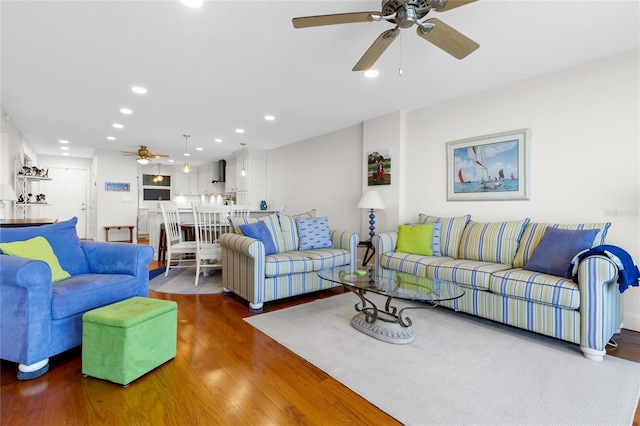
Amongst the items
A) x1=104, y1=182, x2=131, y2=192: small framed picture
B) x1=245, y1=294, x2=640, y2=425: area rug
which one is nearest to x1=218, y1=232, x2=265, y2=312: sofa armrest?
x1=245, y1=294, x2=640, y2=425: area rug

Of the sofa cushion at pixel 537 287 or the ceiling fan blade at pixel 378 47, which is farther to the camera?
the sofa cushion at pixel 537 287

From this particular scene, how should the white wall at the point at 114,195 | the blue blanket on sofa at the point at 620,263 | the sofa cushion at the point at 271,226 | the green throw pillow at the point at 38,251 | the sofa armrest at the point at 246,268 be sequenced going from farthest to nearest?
1. the white wall at the point at 114,195
2. the sofa cushion at the point at 271,226
3. the sofa armrest at the point at 246,268
4. the blue blanket on sofa at the point at 620,263
5. the green throw pillow at the point at 38,251

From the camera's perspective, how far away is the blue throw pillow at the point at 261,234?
341 centimetres

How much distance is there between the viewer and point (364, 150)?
5.01 meters

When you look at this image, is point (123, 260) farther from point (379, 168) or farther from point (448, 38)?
point (379, 168)

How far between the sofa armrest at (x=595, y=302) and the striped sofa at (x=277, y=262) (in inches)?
86.3

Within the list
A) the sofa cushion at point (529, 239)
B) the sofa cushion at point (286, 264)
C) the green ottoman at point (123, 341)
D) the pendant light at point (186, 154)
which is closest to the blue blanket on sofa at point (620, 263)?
the sofa cushion at point (529, 239)

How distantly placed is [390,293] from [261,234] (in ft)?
5.59

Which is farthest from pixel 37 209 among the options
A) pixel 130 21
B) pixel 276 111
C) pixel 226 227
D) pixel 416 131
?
pixel 416 131

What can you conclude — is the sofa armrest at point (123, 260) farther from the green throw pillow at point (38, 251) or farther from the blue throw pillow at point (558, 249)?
the blue throw pillow at point (558, 249)

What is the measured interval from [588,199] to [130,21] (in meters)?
4.21

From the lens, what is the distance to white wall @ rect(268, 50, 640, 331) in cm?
275

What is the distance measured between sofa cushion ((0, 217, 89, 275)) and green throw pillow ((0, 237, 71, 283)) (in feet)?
0.24

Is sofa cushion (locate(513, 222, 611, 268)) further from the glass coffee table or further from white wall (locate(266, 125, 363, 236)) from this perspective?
white wall (locate(266, 125, 363, 236))
